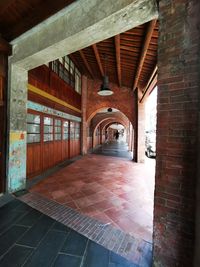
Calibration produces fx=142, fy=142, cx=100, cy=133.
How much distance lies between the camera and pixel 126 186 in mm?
3910

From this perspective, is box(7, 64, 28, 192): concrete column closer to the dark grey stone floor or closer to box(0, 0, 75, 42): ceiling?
box(0, 0, 75, 42): ceiling

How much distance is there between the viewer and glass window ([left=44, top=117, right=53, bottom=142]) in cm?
508

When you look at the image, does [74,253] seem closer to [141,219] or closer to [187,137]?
[141,219]

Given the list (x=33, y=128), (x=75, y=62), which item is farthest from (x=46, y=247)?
(x=75, y=62)

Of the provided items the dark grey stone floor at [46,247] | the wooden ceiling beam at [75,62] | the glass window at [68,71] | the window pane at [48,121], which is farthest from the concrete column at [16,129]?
the wooden ceiling beam at [75,62]

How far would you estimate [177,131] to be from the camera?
1402 mm

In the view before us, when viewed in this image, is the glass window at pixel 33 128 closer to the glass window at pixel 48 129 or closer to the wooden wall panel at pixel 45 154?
the wooden wall panel at pixel 45 154

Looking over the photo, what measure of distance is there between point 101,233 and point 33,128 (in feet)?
11.5

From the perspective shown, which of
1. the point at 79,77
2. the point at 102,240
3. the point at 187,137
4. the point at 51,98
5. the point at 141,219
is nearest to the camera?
the point at 187,137

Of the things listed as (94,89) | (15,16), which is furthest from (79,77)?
(15,16)

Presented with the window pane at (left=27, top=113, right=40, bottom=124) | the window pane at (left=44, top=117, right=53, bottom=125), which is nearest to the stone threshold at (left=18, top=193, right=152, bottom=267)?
the window pane at (left=27, top=113, right=40, bottom=124)

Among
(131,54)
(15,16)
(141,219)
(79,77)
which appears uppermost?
(79,77)

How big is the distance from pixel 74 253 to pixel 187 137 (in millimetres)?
1851

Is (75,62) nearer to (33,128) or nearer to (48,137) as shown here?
(48,137)
